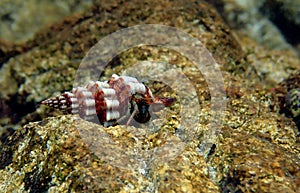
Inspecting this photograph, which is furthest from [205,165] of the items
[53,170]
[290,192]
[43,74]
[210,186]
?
[43,74]

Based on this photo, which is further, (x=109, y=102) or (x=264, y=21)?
(x=264, y=21)

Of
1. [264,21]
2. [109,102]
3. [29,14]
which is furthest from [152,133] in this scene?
[264,21]

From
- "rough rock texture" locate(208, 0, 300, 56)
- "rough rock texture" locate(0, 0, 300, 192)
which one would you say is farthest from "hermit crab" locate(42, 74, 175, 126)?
"rough rock texture" locate(208, 0, 300, 56)

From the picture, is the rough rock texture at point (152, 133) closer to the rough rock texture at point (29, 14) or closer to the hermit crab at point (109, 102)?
the hermit crab at point (109, 102)

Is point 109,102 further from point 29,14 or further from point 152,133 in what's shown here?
point 29,14

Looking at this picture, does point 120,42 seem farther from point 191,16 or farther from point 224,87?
point 224,87

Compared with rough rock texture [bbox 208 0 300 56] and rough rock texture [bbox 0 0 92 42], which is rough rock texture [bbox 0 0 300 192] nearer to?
rough rock texture [bbox 0 0 92 42]
